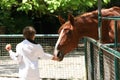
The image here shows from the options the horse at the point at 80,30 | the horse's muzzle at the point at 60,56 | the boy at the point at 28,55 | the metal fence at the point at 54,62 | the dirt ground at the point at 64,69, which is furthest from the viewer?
the dirt ground at the point at 64,69

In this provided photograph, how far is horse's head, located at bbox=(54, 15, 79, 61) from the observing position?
680 cm

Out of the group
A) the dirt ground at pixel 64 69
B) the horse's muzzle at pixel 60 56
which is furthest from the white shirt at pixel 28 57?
the dirt ground at pixel 64 69

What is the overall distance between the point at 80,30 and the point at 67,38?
292 mm

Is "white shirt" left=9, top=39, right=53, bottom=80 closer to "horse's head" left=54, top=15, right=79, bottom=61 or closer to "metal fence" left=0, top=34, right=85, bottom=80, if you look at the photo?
"horse's head" left=54, top=15, right=79, bottom=61

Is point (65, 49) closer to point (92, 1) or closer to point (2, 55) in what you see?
point (2, 55)

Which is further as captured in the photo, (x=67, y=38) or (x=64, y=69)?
(x=64, y=69)

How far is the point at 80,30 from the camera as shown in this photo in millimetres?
7047

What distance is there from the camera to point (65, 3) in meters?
13.2

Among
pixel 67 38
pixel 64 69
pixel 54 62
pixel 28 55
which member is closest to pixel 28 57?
pixel 28 55

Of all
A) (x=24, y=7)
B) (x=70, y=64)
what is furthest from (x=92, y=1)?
(x=70, y=64)

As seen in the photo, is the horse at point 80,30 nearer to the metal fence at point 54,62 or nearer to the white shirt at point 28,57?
the white shirt at point 28,57

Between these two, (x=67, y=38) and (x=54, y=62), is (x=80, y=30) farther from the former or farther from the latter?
(x=54, y=62)

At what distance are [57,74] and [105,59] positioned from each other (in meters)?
4.37

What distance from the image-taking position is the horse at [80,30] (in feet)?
22.2
